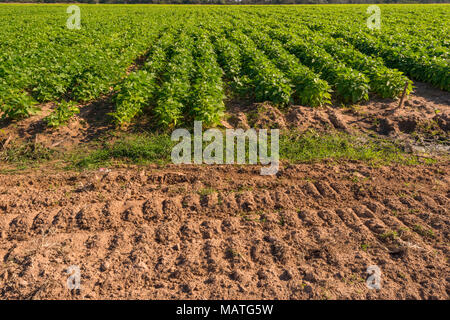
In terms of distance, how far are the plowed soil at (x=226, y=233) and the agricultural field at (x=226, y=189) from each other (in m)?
0.02

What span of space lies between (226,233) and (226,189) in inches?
44.5

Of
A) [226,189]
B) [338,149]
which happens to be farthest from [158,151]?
[338,149]

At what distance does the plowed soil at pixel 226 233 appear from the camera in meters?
3.18

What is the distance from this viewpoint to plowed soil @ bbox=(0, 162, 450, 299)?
10.4 ft

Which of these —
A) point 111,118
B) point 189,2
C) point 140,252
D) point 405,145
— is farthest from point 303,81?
point 189,2

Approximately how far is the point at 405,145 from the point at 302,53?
22.1 ft

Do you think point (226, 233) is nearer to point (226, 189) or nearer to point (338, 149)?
point (226, 189)

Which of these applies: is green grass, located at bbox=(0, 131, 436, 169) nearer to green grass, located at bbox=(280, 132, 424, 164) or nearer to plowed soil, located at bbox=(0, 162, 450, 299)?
green grass, located at bbox=(280, 132, 424, 164)

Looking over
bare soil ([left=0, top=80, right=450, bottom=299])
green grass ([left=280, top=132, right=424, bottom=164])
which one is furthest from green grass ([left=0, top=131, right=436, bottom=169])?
bare soil ([left=0, top=80, right=450, bottom=299])

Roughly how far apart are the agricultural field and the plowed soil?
0.02 metres

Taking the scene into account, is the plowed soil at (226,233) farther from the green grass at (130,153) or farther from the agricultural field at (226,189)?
the green grass at (130,153)

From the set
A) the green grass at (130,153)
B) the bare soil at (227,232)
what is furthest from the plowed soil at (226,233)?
the green grass at (130,153)

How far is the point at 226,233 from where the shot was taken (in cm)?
395

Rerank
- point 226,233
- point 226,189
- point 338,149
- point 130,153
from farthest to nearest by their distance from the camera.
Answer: point 338,149, point 130,153, point 226,189, point 226,233
